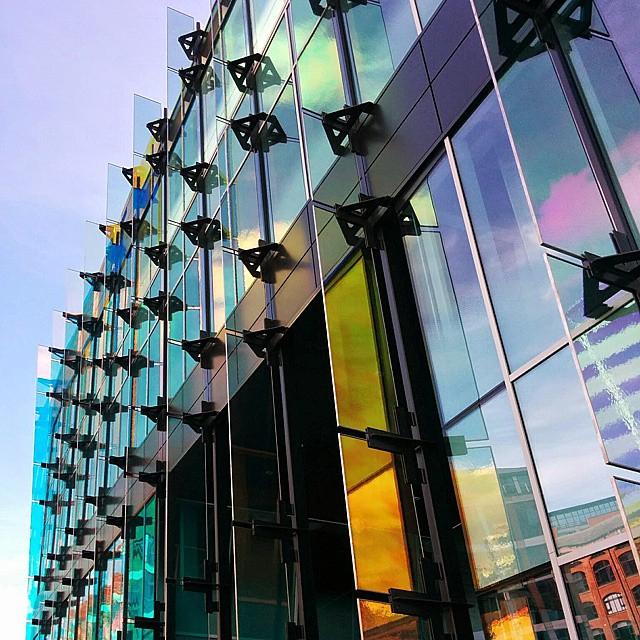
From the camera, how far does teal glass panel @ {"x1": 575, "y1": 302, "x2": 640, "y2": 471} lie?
5.65 m

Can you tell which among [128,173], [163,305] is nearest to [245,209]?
[163,305]

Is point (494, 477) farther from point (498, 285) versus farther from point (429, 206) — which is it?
point (429, 206)

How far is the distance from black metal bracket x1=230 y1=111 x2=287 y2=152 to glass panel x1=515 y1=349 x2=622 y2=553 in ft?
28.4

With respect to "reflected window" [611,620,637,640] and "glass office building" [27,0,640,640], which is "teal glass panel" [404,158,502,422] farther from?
"reflected window" [611,620,637,640]

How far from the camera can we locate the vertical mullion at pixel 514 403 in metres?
6.36

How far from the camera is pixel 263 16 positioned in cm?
1683

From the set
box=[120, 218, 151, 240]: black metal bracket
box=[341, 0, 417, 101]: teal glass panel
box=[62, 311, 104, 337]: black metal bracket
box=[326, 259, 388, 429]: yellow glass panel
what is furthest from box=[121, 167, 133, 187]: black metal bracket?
box=[326, 259, 388, 429]: yellow glass panel

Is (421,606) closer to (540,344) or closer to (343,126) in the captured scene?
(540,344)

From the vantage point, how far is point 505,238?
28.4 feet

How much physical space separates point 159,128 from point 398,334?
16.7m

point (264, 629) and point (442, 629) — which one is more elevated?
point (264, 629)

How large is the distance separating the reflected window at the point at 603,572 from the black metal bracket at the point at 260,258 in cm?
932

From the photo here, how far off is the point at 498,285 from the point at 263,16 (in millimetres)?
10491

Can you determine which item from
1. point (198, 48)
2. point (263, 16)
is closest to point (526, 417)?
point (263, 16)
